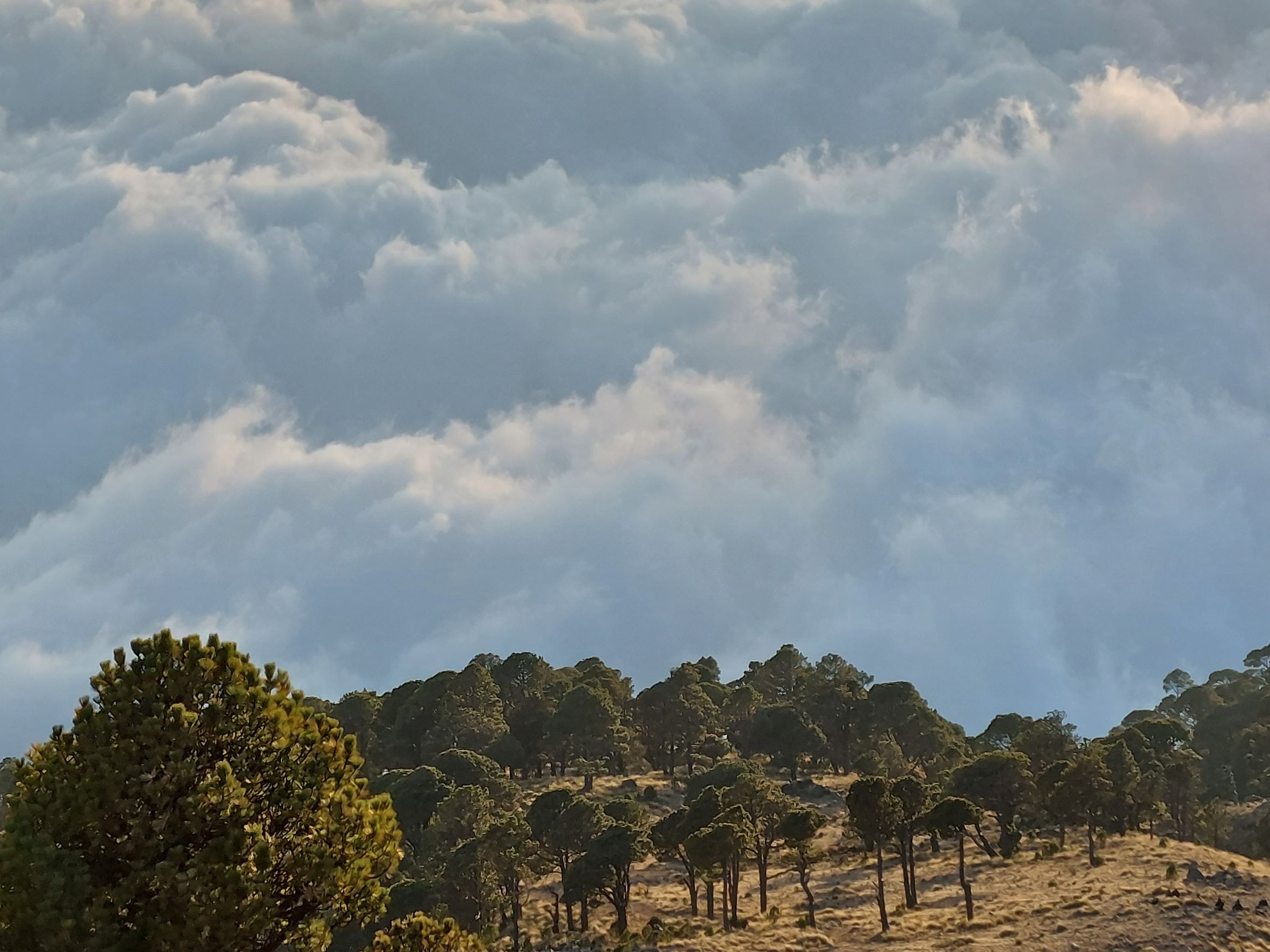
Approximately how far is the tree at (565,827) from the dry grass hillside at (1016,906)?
170 inches

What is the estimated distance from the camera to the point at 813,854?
77562 mm

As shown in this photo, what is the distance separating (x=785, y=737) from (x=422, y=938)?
289ft

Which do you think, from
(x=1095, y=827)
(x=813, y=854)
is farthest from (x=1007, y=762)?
(x=813, y=854)

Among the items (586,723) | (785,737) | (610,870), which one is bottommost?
(610,870)

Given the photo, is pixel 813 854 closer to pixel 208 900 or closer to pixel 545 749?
Result: pixel 545 749

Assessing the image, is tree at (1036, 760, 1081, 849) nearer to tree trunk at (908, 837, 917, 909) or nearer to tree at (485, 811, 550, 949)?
tree trunk at (908, 837, 917, 909)

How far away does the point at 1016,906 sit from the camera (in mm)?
57625

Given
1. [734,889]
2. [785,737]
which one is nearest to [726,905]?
[734,889]

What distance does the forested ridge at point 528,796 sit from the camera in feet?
67.8

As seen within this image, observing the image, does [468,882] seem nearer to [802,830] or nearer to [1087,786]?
[802,830]

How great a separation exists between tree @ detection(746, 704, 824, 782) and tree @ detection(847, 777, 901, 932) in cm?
4176

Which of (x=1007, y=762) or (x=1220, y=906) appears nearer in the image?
(x=1220, y=906)

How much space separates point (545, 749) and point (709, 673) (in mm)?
52256

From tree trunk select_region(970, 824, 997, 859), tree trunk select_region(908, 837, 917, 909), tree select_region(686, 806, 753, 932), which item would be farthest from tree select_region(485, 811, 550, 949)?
tree trunk select_region(970, 824, 997, 859)
